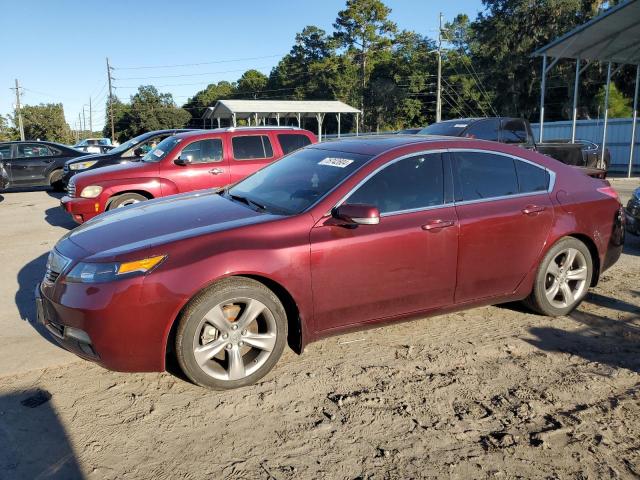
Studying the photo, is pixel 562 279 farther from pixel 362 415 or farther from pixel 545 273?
pixel 362 415

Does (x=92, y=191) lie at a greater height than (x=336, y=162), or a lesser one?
lesser

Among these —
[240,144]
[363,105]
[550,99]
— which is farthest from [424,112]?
[240,144]

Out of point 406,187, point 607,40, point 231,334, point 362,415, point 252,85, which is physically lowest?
point 362,415

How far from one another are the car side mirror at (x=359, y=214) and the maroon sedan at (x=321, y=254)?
1 centimetres

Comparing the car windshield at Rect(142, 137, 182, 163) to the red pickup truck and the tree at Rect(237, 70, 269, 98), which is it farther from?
the tree at Rect(237, 70, 269, 98)

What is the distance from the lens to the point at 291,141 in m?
9.59

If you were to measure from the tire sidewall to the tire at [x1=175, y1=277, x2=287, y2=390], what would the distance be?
2379 millimetres

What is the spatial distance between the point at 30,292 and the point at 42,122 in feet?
238

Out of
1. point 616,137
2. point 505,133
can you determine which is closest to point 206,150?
point 505,133

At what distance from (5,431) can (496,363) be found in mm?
3222

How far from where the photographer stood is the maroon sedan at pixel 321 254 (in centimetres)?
336

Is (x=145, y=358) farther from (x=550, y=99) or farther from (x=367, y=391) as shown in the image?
(x=550, y=99)

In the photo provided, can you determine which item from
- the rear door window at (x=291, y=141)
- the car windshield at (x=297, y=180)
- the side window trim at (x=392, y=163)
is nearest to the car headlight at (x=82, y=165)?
the rear door window at (x=291, y=141)

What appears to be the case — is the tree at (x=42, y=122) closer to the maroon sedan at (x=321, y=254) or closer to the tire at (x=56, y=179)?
the tire at (x=56, y=179)
